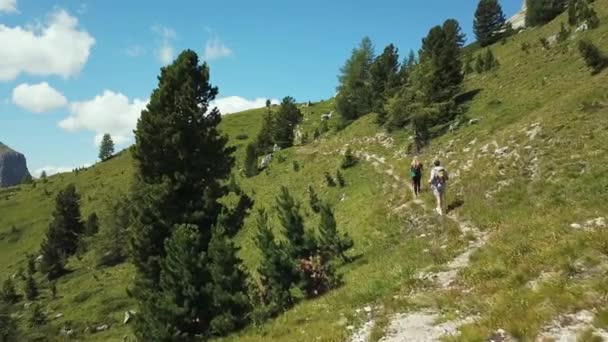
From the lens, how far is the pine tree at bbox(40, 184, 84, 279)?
203ft

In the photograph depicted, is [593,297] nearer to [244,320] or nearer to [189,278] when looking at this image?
[244,320]

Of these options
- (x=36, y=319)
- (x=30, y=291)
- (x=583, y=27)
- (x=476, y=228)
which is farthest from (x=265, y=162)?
(x=476, y=228)

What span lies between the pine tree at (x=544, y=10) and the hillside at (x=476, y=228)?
20307 millimetres

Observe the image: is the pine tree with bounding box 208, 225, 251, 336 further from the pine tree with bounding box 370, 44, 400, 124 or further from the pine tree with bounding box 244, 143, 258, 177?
the pine tree with bounding box 370, 44, 400, 124

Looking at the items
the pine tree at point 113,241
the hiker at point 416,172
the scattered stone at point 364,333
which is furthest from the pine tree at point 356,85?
the scattered stone at point 364,333

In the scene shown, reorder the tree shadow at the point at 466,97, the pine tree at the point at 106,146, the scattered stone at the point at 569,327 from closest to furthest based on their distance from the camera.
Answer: the scattered stone at the point at 569,327
the tree shadow at the point at 466,97
the pine tree at the point at 106,146

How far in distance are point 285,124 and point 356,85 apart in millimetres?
13531

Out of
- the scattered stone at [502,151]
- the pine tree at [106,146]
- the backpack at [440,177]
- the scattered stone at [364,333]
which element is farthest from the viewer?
the pine tree at [106,146]

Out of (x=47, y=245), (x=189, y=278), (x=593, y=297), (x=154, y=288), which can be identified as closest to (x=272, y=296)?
(x=189, y=278)

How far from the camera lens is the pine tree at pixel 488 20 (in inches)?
3698

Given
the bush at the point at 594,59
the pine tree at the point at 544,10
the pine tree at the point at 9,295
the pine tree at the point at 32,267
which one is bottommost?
the pine tree at the point at 9,295

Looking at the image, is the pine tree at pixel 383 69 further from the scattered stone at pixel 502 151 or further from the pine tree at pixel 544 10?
the scattered stone at pixel 502 151

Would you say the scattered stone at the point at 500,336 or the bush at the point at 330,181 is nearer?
the scattered stone at the point at 500,336

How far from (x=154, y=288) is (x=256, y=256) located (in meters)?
11.0
